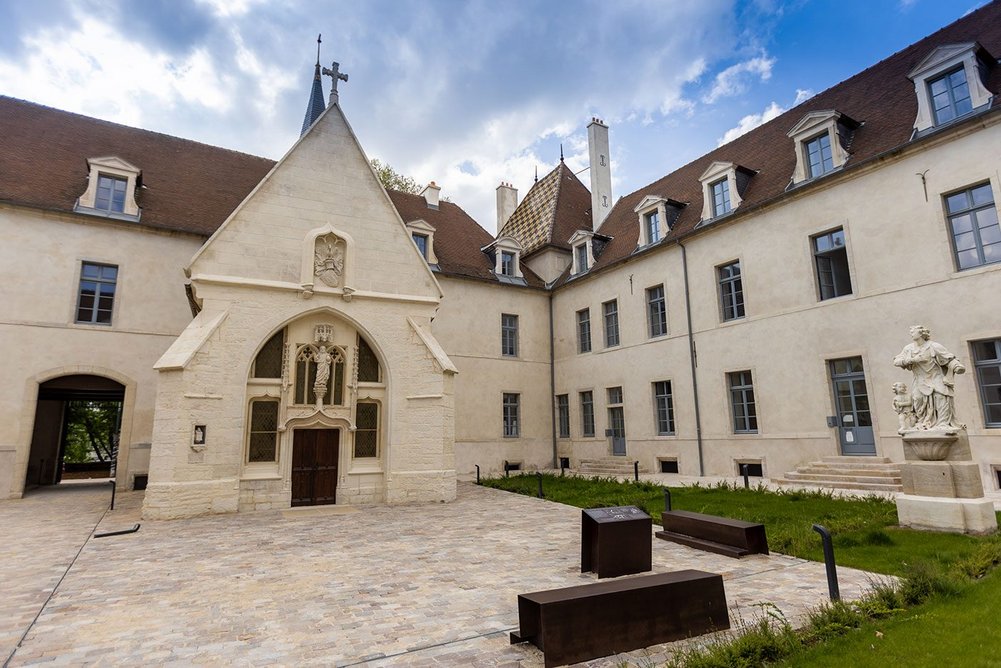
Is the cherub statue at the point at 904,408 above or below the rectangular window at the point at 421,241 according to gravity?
below

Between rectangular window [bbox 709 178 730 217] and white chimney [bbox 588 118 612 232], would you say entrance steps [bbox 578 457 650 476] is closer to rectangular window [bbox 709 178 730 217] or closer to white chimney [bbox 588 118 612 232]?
rectangular window [bbox 709 178 730 217]

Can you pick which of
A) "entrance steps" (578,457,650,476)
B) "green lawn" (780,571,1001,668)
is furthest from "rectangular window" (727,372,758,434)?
"green lawn" (780,571,1001,668)

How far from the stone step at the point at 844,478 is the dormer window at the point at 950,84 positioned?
8.90 m

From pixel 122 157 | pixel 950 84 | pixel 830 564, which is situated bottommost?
pixel 830 564

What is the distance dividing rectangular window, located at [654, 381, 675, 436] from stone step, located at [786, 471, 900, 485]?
4.88 metres

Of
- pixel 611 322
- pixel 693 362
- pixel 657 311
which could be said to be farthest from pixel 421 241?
pixel 693 362

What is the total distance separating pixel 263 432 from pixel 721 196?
16.6 metres

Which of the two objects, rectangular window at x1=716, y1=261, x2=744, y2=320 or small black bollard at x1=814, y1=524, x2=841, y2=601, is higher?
rectangular window at x1=716, y1=261, x2=744, y2=320

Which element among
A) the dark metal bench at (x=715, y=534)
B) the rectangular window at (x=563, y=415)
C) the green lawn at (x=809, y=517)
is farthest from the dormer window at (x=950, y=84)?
the rectangular window at (x=563, y=415)

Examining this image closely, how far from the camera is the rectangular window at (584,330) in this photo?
2366cm

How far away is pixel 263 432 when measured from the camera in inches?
538

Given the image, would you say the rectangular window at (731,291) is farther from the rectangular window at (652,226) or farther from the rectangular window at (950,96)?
the rectangular window at (950,96)

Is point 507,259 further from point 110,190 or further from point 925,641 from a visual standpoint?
point 925,641

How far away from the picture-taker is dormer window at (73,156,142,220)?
17594 mm
